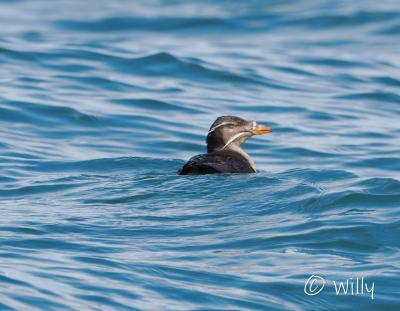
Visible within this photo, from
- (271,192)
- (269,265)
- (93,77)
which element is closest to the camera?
(269,265)

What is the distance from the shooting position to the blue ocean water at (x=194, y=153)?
774cm

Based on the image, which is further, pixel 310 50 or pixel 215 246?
pixel 310 50

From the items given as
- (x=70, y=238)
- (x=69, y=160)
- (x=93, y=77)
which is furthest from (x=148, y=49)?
(x=70, y=238)

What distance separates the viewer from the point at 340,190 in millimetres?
10500

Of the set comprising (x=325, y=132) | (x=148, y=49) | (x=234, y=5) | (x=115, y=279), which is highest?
(x=234, y=5)

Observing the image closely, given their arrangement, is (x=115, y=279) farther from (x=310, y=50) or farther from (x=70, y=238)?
(x=310, y=50)

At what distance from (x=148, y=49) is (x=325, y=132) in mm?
5956

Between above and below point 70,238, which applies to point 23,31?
above
